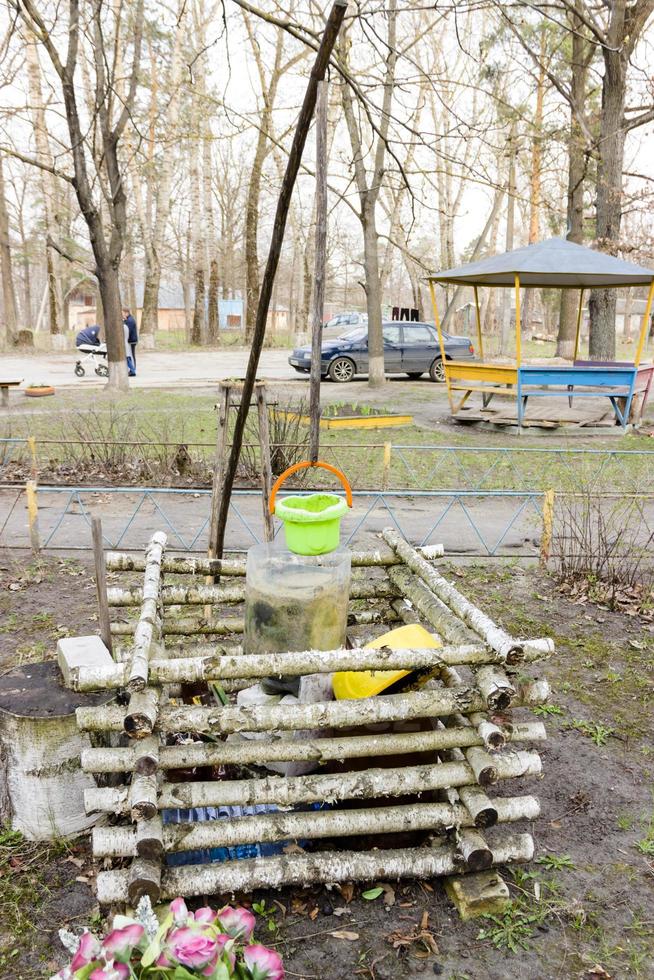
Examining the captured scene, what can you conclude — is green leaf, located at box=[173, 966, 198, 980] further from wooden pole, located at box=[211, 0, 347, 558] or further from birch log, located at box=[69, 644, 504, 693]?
wooden pole, located at box=[211, 0, 347, 558]

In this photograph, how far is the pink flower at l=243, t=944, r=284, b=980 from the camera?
5.14 feet

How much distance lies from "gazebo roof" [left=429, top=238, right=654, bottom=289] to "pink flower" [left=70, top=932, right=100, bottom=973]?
11420 millimetres

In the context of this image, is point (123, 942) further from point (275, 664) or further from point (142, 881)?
point (275, 664)

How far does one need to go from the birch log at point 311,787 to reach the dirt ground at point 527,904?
0.36 meters

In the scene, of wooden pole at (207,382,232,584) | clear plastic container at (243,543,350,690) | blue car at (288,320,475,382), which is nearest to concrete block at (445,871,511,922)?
clear plastic container at (243,543,350,690)

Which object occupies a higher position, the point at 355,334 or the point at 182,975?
the point at 355,334

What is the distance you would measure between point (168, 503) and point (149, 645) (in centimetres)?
541

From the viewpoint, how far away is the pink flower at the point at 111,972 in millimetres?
1412

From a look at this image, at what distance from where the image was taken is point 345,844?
278 cm

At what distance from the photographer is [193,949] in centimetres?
148

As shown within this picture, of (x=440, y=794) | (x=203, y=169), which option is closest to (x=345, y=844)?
(x=440, y=794)

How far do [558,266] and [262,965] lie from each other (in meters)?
11.7

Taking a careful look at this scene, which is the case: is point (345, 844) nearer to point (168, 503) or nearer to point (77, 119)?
point (168, 503)

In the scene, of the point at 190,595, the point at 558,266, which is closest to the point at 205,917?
the point at 190,595
